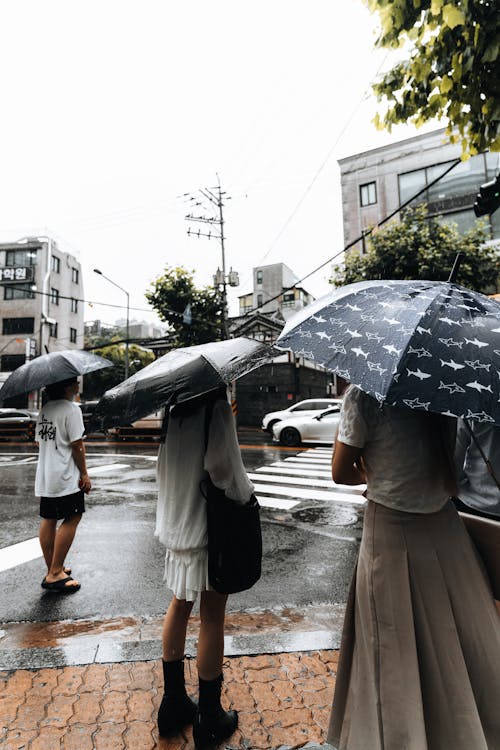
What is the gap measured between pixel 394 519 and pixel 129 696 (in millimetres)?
1789

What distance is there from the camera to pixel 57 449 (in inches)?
144

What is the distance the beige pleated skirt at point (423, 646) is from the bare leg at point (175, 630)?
0.81 meters

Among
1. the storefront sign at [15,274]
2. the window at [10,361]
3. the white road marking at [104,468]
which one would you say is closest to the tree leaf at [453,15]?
the white road marking at [104,468]

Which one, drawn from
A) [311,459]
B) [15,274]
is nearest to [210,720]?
[311,459]

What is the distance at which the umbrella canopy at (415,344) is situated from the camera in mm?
→ 1426

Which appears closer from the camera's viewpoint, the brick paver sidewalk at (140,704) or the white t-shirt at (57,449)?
the brick paver sidewalk at (140,704)

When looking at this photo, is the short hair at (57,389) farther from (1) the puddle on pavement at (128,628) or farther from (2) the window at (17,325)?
(2) the window at (17,325)

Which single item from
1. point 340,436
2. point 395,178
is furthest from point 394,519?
point 395,178

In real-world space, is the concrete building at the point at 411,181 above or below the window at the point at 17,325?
above

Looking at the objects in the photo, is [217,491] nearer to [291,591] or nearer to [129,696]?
[129,696]

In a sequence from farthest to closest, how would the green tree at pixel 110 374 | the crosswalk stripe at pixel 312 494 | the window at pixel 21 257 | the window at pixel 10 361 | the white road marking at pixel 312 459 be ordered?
1. the green tree at pixel 110 374
2. the window at pixel 21 257
3. the window at pixel 10 361
4. the white road marking at pixel 312 459
5. the crosswalk stripe at pixel 312 494

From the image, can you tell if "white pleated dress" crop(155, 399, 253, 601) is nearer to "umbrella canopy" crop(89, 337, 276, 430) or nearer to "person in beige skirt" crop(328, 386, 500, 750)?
"umbrella canopy" crop(89, 337, 276, 430)

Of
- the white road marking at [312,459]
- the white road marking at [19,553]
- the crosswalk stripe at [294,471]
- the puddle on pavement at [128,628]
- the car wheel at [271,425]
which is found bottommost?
the puddle on pavement at [128,628]

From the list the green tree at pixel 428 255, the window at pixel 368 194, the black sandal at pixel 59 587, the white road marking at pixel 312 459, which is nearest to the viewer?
the black sandal at pixel 59 587
